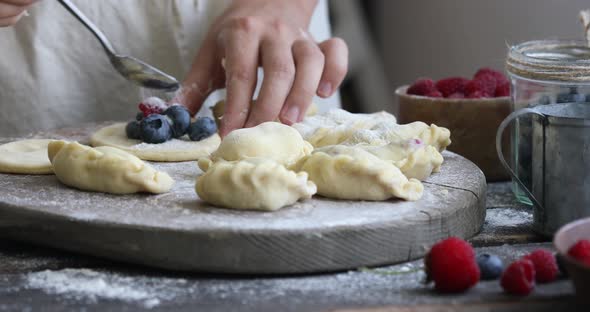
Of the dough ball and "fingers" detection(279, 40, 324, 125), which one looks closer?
the dough ball

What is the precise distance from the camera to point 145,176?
1.33 meters

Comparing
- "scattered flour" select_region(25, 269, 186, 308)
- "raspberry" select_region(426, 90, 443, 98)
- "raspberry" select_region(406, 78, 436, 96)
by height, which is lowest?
"scattered flour" select_region(25, 269, 186, 308)

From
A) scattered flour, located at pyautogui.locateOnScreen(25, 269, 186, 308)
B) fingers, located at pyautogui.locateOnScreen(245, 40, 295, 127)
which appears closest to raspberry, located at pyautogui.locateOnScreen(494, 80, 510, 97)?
fingers, located at pyautogui.locateOnScreen(245, 40, 295, 127)

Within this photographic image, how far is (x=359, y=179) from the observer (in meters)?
1.28

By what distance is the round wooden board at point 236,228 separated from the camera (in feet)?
3.75

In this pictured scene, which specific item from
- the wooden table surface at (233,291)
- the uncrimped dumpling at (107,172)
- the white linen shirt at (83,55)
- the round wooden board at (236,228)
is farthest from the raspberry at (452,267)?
the white linen shirt at (83,55)

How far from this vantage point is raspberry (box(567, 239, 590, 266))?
38.6 inches

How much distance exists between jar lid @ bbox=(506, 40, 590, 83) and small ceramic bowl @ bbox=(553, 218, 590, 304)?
48cm

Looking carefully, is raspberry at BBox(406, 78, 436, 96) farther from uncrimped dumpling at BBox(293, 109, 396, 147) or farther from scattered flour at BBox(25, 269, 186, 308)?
scattered flour at BBox(25, 269, 186, 308)

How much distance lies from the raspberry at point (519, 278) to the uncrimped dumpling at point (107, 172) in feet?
1.91

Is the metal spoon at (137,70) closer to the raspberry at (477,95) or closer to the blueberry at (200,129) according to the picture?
the blueberry at (200,129)

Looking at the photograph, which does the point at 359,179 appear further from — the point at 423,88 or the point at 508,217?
the point at 423,88

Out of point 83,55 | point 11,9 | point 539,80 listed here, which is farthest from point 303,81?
point 83,55

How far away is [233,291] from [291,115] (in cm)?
71
